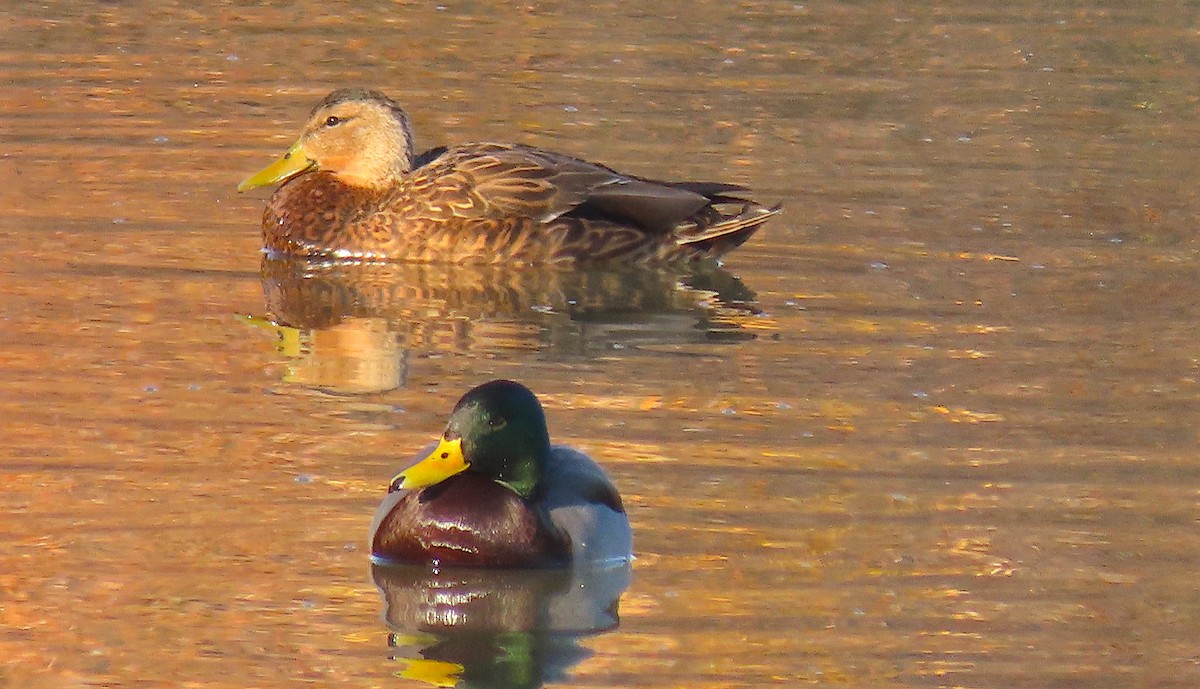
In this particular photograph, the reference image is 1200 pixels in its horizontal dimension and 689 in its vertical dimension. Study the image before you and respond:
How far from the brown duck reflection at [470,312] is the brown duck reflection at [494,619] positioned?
6.87 ft

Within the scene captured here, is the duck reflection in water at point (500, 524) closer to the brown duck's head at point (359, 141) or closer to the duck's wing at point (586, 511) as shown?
the duck's wing at point (586, 511)

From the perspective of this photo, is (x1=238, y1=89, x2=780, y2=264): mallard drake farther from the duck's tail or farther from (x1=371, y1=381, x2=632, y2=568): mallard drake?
(x1=371, y1=381, x2=632, y2=568): mallard drake

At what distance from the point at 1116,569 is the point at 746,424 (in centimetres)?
184

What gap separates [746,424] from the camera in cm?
886

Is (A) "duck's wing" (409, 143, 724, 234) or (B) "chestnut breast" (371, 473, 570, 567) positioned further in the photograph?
(A) "duck's wing" (409, 143, 724, 234)

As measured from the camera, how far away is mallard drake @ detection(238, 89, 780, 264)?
39.3 ft

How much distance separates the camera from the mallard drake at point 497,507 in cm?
739

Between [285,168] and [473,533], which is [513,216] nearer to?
[285,168]

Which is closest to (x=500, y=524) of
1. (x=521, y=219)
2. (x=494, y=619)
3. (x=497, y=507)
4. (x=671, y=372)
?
(x=497, y=507)

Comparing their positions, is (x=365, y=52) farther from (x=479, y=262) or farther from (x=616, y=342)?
(x=616, y=342)

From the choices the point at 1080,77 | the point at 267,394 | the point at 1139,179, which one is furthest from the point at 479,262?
the point at 1080,77

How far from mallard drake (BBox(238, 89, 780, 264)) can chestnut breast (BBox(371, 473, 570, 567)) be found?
457 cm

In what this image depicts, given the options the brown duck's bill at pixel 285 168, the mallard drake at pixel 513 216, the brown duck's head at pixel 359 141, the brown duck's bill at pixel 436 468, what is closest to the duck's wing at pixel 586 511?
the brown duck's bill at pixel 436 468

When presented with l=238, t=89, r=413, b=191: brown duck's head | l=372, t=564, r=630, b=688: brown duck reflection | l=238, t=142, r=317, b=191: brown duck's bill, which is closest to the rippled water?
l=372, t=564, r=630, b=688: brown duck reflection
